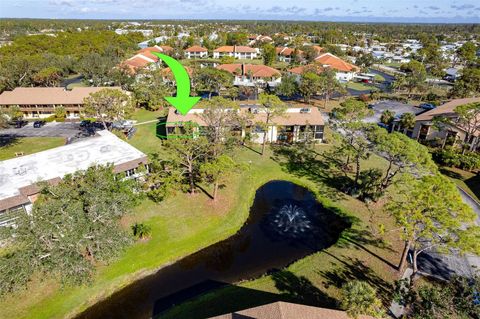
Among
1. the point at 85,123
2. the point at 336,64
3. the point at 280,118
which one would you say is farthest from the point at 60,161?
the point at 336,64

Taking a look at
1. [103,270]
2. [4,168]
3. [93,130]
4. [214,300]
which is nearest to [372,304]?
[214,300]

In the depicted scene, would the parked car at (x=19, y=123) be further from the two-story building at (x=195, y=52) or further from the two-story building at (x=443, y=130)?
the two-story building at (x=195, y=52)

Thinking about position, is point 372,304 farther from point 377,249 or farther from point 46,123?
point 46,123

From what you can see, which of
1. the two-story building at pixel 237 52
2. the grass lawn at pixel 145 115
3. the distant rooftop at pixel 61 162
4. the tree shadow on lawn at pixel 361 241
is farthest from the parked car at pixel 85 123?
the two-story building at pixel 237 52

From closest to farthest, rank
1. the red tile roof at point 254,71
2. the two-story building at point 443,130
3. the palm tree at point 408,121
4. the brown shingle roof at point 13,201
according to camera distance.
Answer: the brown shingle roof at point 13,201
the two-story building at point 443,130
the palm tree at point 408,121
the red tile roof at point 254,71

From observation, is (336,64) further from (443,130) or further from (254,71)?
(443,130)

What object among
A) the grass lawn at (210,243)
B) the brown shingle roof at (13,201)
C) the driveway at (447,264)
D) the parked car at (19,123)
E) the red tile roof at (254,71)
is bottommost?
the grass lawn at (210,243)

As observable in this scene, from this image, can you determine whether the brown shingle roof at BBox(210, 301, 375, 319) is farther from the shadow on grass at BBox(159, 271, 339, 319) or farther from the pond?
the pond
